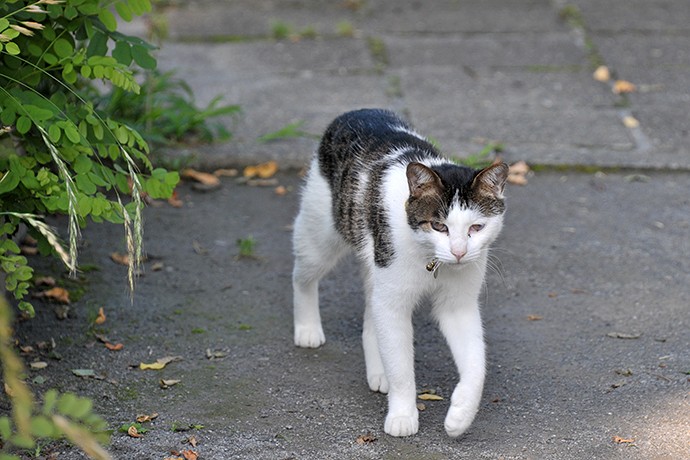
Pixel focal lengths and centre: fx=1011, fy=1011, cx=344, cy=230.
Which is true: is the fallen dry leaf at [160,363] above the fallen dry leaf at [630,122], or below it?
above

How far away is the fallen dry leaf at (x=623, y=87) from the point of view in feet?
23.4

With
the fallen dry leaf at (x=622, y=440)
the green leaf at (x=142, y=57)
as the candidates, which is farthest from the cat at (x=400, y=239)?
the green leaf at (x=142, y=57)

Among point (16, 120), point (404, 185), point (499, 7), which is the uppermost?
point (16, 120)

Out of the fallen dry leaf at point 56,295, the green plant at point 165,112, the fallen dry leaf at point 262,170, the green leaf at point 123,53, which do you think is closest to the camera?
the green leaf at point 123,53

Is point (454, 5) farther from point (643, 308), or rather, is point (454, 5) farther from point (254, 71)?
point (643, 308)

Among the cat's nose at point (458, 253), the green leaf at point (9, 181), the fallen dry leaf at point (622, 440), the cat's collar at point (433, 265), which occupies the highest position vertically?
the green leaf at point (9, 181)

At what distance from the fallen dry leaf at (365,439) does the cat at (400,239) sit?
7 centimetres

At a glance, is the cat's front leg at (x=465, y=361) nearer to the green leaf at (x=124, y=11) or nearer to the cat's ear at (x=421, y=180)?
the cat's ear at (x=421, y=180)

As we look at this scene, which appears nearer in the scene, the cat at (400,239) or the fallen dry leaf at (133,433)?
the cat at (400,239)

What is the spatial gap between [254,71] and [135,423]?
4.20m

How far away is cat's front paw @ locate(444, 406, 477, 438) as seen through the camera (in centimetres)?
348

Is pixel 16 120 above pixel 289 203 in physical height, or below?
above

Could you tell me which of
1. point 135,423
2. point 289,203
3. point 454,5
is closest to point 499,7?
point 454,5

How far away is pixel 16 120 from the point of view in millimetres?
3699
